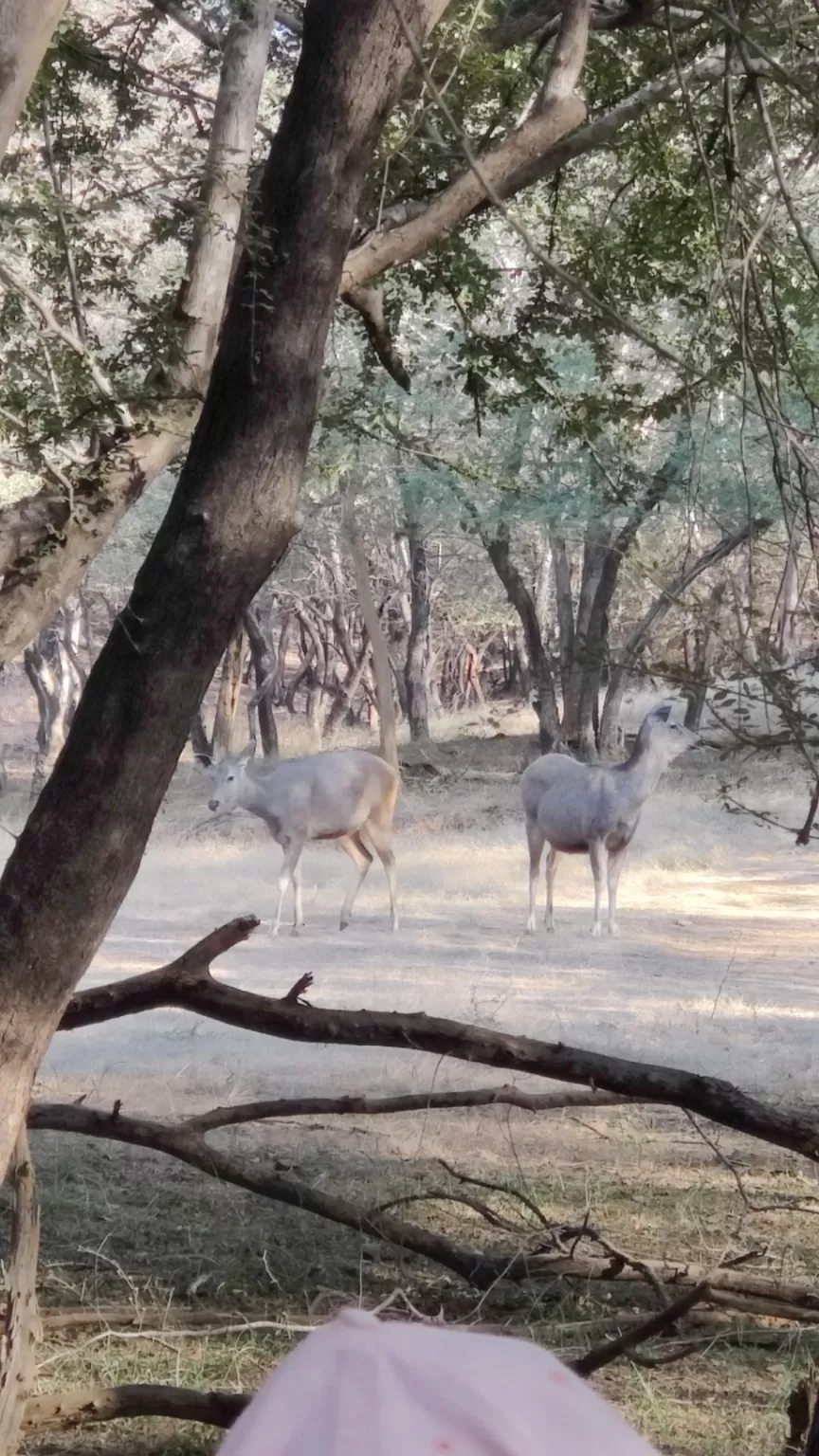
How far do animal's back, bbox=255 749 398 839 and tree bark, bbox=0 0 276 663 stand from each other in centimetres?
128

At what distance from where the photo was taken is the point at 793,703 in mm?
1526

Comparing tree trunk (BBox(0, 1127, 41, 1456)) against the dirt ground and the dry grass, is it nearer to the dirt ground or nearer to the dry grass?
the dry grass

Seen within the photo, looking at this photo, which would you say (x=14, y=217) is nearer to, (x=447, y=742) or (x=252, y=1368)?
(x=252, y=1368)

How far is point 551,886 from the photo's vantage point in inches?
112

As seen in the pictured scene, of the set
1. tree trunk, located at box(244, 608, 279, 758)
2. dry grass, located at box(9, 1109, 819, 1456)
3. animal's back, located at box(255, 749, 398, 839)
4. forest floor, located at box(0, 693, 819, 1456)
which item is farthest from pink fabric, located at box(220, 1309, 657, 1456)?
tree trunk, located at box(244, 608, 279, 758)

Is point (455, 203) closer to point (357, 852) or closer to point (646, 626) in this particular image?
point (646, 626)

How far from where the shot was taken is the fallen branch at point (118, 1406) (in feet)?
3.80

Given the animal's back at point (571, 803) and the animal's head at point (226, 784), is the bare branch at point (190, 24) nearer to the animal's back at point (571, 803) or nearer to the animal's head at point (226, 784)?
the animal's head at point (226, 784)

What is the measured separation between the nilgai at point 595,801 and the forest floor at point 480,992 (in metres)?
0.04

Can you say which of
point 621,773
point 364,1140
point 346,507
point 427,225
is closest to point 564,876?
point 621,773

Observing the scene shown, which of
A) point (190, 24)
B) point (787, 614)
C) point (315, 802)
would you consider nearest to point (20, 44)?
point (787, 614)

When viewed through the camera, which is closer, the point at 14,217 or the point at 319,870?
the point at 14,217

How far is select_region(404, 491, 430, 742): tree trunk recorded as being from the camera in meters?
3.17

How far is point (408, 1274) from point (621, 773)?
4.66 feet
